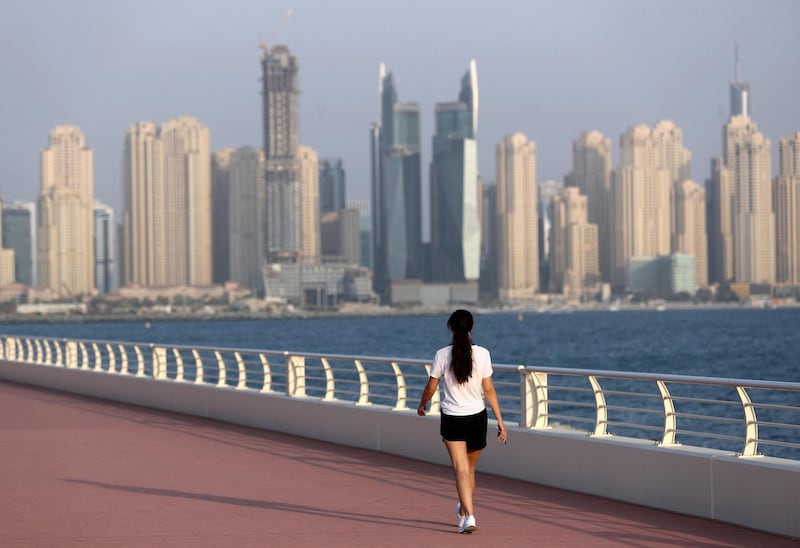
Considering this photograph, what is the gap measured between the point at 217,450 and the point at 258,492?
177 inches

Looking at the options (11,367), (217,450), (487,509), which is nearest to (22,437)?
(217,450)

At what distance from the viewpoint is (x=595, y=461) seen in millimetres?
12539

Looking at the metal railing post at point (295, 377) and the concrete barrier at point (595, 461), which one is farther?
the metal railing post at point (295, 377)

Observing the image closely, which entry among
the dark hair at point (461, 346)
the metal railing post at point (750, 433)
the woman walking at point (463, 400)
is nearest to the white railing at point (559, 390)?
the metal railing post at point (750, 433)

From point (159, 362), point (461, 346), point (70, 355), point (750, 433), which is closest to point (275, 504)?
point (461, 346)

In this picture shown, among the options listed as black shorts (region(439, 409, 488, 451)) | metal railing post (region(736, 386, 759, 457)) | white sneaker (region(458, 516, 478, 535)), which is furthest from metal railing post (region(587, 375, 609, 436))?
white sneaker (region(458, 516, 478, 535))

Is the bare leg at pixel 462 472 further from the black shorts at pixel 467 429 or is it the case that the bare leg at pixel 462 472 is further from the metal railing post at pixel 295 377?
the metal railing post at pixel 295 377

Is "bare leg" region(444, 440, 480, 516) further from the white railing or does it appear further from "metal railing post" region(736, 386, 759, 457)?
"metal railing post" region(736, 386, 759, 457)

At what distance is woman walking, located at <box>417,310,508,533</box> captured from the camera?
32.9ft

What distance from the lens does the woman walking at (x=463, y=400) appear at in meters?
10.0

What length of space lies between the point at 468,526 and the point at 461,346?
134cm

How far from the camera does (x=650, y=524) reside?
10.7m

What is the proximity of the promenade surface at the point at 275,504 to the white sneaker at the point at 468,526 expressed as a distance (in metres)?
0.07

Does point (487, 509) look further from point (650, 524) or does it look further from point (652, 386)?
point (652, 386)
